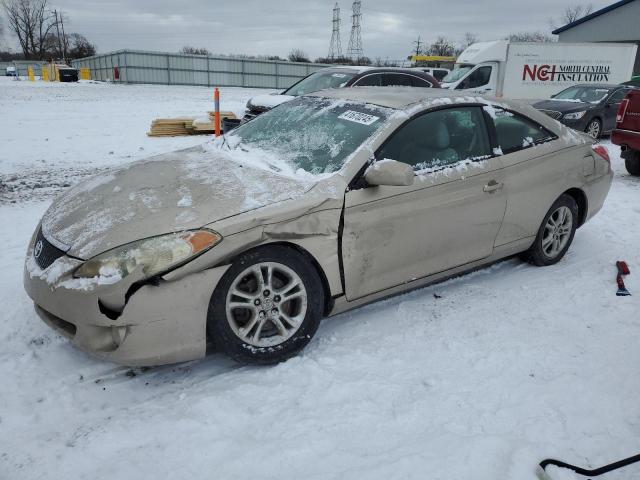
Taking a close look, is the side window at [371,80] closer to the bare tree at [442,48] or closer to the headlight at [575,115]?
the headlight at [575,115]

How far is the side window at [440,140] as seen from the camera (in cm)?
341

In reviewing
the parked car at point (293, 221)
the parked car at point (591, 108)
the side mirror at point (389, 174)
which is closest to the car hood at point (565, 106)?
the parked car at point (591, 108)

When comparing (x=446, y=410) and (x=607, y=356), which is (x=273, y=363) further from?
(x=607, y=356)

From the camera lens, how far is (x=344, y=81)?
32.2 ft

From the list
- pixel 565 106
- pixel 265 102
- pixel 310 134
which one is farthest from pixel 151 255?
pixel 565 106

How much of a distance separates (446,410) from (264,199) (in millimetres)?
1491

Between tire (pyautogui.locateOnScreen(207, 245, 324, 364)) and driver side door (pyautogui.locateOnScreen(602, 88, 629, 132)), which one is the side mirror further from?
driver side door (pyautogui.locateOnScreen(602, 88, 629, 132))

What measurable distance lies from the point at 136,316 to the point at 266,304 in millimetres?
686

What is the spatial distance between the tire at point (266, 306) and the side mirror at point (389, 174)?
644 mm

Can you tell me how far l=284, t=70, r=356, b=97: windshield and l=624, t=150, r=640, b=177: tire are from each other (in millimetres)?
4946

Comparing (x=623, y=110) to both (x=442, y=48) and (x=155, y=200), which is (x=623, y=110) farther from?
(x=442, y=48)

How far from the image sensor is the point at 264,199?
9.59ft

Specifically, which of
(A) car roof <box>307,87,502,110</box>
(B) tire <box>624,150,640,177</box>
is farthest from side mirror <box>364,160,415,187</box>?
(B) tire <box>624,150,640,177</box>

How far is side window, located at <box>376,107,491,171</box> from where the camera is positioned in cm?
341
